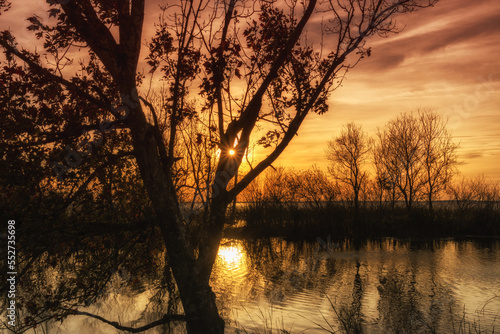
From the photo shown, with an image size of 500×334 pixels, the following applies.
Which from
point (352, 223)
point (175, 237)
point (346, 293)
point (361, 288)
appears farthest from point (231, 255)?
point (175, 237)

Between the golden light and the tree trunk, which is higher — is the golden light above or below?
below

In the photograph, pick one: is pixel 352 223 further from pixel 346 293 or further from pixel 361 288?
pixel 346 293

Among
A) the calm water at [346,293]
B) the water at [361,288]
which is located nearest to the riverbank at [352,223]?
the water at [361,288]

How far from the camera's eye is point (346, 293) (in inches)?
530

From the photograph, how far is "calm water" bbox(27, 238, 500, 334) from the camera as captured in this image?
34.4 ft

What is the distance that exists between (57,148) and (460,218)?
99.2ft

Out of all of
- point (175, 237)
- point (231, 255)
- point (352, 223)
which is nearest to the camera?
point (175, 237)

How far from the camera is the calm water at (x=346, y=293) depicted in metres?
10.5

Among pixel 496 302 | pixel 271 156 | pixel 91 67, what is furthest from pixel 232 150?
pixel 496 302

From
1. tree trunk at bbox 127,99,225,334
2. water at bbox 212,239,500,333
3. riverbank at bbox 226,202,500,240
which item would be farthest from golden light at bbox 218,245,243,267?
tree trunk at bbox 127,99,225,334

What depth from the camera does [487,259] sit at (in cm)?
1953

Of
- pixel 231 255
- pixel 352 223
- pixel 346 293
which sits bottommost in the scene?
pixel 346 293

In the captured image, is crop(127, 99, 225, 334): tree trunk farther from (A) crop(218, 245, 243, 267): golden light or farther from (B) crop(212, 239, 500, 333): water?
(A) crop(218, 245, 243, 267): golden light

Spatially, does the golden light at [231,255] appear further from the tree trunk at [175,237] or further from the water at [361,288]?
the tree trunk at [175,237]
